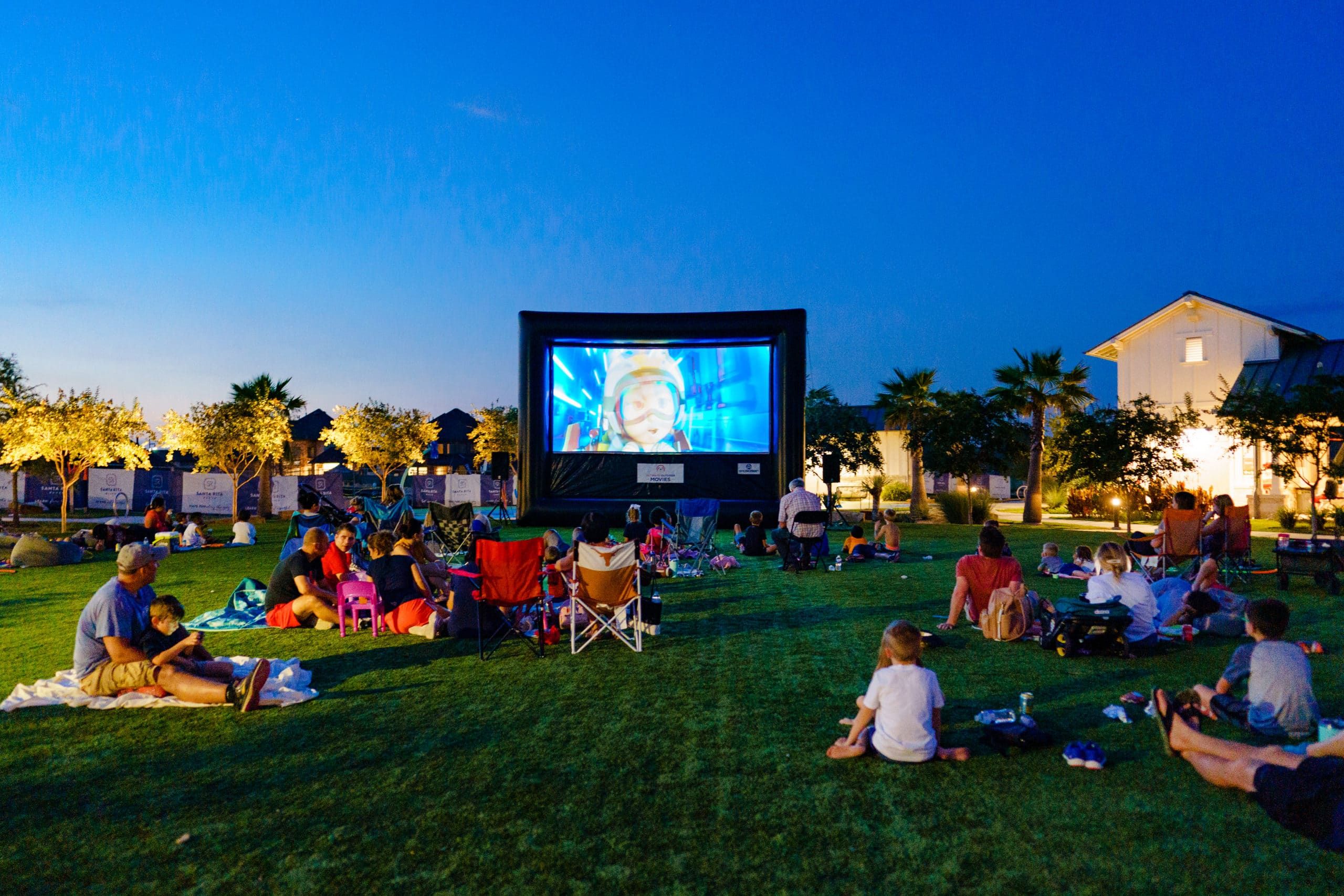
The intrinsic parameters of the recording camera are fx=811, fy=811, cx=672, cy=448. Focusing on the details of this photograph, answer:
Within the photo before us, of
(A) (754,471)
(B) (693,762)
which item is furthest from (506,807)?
(A) (754,471)

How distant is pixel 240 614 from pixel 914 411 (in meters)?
18.7

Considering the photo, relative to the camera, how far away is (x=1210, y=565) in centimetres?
710

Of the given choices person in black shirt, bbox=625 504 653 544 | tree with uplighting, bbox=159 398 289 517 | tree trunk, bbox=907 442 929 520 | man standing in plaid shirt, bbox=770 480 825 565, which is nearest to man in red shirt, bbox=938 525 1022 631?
person in black shirt, bbox=625 504 653 544

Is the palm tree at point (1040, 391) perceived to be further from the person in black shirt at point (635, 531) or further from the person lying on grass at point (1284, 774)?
the person lying on grass at point (1284, 774)

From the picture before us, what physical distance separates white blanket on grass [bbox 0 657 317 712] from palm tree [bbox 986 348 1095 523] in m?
19.1

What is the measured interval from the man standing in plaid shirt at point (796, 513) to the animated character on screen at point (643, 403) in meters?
5.84

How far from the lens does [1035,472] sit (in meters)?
20.1

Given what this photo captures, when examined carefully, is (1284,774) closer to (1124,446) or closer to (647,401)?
(647,401)

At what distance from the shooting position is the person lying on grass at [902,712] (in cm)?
343

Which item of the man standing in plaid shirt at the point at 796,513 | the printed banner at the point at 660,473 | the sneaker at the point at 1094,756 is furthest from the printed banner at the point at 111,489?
the sneaker at the point at 1094,756

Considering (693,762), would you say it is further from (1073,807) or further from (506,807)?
(1073,807)

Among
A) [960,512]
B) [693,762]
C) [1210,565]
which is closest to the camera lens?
[693,762]

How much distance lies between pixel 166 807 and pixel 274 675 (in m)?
1.87

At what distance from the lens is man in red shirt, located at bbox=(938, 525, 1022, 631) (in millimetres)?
6035
